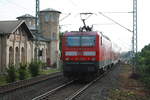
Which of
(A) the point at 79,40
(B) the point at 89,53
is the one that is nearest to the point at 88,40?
(A) the point at 79,40

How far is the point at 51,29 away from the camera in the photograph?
55.8 meters

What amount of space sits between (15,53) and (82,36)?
1809 centimetres

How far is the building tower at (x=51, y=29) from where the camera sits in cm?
5494

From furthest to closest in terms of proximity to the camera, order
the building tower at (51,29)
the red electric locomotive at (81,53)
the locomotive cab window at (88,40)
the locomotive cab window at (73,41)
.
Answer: the building tower at (51,29), the locomotive cab window at (73,41), the locomotive cab window at (88,40), the red electric locomotive at (81,53)

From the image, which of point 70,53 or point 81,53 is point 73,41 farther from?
point 81,53

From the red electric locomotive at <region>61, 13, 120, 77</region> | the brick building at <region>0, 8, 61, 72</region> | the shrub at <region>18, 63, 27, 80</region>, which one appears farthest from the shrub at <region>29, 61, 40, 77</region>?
the red electric locomotive at <region>61, 13, 120, 77</region>

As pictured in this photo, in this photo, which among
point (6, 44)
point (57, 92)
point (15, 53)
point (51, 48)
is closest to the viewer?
point (57, 92)

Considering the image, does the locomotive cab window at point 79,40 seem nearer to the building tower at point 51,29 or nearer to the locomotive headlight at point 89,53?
the locomotive headlight at point 89,53

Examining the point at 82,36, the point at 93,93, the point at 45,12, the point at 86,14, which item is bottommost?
the point at 93,93

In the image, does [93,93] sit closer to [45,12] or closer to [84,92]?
[84,92]

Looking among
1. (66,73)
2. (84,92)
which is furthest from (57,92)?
(66,73)

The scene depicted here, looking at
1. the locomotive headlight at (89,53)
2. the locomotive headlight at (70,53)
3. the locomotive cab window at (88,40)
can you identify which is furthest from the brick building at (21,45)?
the locomotive headlight at (89,53)

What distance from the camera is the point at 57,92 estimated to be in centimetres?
1545

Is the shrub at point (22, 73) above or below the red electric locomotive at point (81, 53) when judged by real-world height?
below
